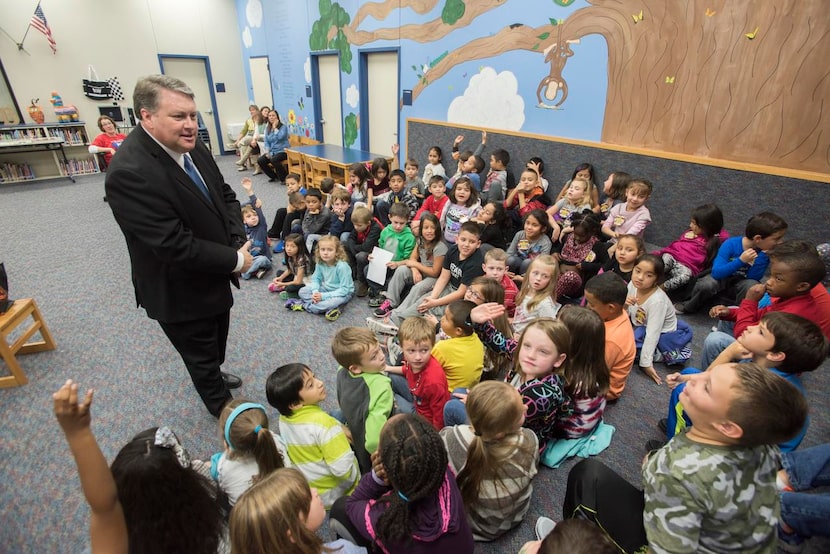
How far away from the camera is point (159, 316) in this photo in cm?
165

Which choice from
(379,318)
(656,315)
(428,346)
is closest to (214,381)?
(428,346)

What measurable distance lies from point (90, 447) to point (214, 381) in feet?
3.79

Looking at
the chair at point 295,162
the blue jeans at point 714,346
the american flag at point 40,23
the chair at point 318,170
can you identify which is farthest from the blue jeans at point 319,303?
the american flag at point 40,23

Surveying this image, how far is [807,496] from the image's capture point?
1.32 m

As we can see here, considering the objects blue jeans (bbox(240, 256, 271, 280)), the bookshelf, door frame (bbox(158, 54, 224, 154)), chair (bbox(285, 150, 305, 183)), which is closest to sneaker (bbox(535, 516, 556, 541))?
blue jeans (bbox(240, 256, 271, 280))

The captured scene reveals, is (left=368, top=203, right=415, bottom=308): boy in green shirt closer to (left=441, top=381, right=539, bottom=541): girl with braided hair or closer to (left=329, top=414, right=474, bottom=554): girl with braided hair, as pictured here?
(left=441, top=381, right=539, bottom=541): girl with braided hair

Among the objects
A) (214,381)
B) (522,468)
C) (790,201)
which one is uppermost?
(790,201)

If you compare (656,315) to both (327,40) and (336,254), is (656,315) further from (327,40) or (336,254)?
(327,40)

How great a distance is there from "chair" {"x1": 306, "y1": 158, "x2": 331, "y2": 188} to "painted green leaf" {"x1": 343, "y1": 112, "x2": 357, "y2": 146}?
36.7 inches

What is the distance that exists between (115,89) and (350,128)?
15.1 feet

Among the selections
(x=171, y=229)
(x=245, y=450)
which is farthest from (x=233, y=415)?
(x=171, y=229)

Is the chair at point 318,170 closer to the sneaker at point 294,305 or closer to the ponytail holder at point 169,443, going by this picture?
the sneaker at point 294,305

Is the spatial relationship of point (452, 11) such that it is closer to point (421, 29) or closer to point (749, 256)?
point (421, 29)

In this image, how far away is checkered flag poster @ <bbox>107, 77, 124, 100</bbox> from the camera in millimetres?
7184
